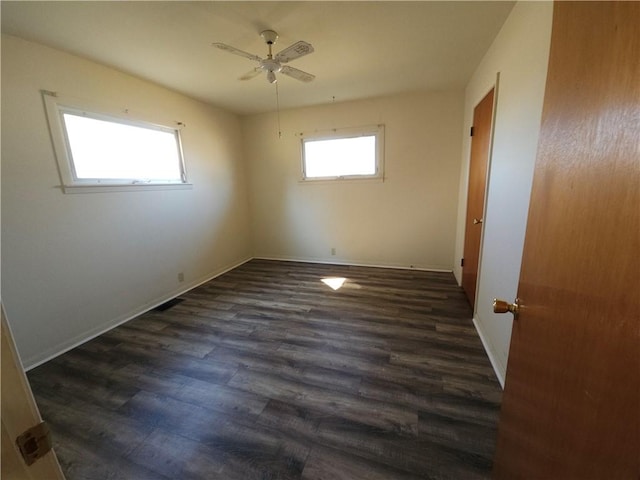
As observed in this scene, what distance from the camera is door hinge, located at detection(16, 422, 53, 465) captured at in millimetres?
460

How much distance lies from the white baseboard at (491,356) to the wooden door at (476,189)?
0.33 metres

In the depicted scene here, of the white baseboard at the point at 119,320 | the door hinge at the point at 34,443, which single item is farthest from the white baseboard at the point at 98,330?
the door hinge at the point at 34,443

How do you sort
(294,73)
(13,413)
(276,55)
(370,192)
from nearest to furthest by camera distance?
1. (13,413)
2. (276,55)
3. (294,73)
4. (370,192)

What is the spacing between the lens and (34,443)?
1.55ft

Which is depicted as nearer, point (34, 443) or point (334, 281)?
point (34, 443)

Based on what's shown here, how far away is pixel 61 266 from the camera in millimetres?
2291

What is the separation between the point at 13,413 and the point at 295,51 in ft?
7.30

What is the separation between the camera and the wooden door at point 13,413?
0.43 metres

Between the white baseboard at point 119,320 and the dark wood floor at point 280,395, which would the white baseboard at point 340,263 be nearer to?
the white baseboard at point 119,320

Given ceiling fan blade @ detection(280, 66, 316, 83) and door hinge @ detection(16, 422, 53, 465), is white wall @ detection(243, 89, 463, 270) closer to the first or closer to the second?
ceiling fan blade @ detection(280, 66, 316, 83)

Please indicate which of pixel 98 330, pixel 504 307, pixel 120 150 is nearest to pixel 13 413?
pixel 504 307

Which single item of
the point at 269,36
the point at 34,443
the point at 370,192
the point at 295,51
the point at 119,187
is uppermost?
the point at 269,36

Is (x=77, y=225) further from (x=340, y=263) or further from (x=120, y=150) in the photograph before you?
(x=340, y=263)

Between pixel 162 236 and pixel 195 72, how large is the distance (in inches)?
73.8
